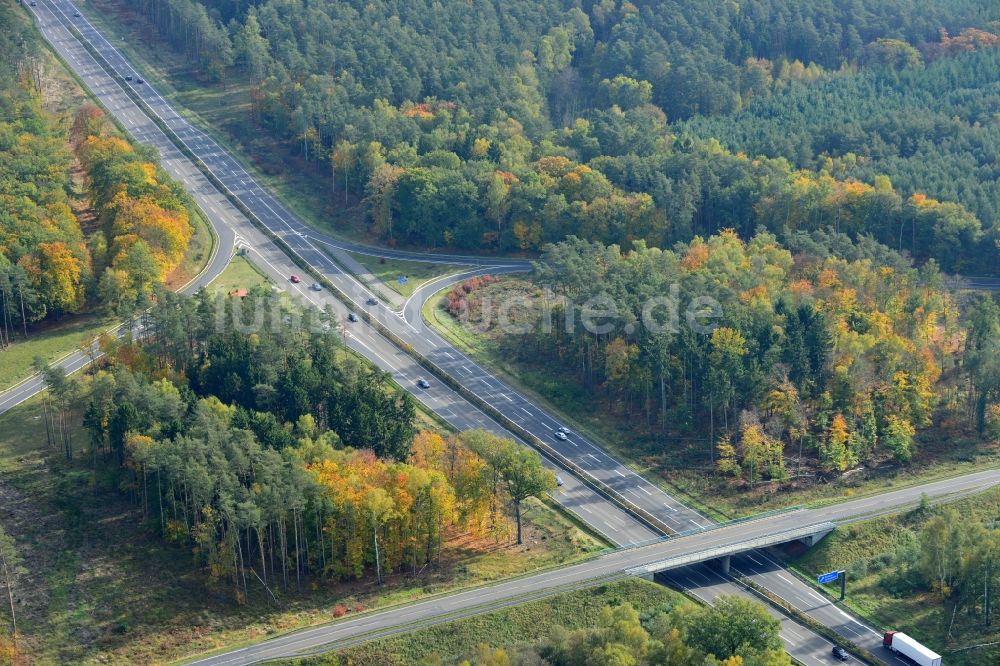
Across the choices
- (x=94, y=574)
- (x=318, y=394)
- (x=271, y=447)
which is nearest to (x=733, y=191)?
(x=318, y=394)

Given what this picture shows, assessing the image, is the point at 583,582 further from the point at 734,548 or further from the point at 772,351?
the point at 772,351

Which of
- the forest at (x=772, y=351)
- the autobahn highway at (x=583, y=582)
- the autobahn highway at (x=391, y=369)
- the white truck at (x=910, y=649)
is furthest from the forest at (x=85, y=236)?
the white truck at (x=910, y=649)

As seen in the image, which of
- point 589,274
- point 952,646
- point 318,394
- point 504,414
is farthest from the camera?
point 589,274

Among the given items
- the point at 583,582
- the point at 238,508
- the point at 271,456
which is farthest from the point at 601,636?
the point at 271,456

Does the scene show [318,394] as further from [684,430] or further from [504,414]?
[684,430]

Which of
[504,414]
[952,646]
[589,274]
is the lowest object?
[952,646]

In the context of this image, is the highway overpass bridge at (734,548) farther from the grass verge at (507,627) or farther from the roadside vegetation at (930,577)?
the grass verge at (507,627)
